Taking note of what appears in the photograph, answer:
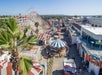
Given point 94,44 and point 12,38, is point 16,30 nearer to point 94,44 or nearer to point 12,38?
point 12,38

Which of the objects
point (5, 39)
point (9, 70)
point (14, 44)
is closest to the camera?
point (5, 39)

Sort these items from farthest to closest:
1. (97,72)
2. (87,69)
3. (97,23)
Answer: (97,23), (87,69), (97,72)

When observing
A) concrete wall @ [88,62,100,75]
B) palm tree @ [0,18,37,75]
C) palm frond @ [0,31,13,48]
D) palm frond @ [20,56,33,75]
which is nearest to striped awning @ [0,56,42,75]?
palm tree @ [0,18,37,75]

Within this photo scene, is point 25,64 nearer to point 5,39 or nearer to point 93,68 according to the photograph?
point 5,39

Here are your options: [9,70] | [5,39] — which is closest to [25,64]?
[5,39]

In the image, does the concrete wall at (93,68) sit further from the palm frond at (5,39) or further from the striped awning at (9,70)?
the palm frond at (5,39)

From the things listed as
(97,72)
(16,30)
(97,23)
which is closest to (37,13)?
(97,23)

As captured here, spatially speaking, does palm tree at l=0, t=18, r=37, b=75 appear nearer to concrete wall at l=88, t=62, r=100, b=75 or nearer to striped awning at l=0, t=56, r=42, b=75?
striped awning at l=0, t=56, r=42, b=75

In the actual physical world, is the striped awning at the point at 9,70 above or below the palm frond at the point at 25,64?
below

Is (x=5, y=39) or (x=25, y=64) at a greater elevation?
(x=5, y=39)

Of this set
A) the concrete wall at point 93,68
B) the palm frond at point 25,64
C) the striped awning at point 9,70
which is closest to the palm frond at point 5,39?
the palm frond at point 25,64

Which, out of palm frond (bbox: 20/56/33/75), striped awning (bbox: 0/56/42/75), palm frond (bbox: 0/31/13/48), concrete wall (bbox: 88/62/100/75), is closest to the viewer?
palm frond (bbox: 20/56/33/75)
